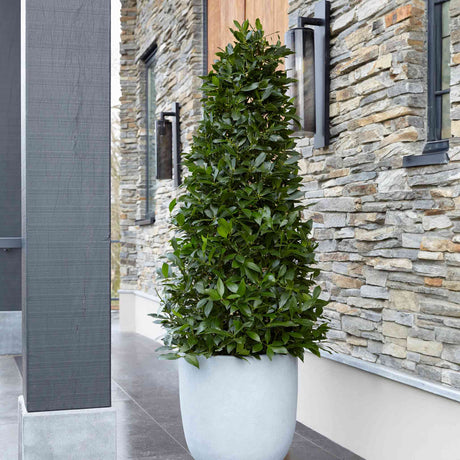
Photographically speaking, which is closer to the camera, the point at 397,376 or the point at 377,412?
the point at 397,376

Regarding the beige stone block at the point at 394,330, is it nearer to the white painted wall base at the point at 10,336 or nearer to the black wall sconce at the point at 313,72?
the black wall sconce at the point at 313,72

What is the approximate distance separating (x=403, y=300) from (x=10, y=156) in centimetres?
495

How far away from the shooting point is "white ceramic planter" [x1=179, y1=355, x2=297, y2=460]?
2896 mm

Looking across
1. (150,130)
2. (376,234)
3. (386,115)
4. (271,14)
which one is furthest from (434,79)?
(150,130)

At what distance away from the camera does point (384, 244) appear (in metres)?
3.22

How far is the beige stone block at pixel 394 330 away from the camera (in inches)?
121

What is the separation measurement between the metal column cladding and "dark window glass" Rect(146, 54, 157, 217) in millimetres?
5219

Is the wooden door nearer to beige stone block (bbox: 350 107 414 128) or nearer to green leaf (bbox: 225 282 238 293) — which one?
beige stone block (bbox: 350 107 414 128)

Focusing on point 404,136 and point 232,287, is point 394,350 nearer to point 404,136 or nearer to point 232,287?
point 232,287

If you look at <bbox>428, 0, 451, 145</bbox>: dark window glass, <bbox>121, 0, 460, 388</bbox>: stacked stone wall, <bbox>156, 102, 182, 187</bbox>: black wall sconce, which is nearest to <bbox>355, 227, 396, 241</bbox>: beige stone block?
<bbox>121, 0, 460, 388</bbox>: stacked stone wall

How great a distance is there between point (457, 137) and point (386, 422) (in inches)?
51.9

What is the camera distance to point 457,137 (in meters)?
2.76

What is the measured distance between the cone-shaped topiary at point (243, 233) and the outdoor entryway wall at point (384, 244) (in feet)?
1.31

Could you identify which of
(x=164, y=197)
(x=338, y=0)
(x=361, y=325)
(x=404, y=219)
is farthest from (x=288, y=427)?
(x=164, y=197)
